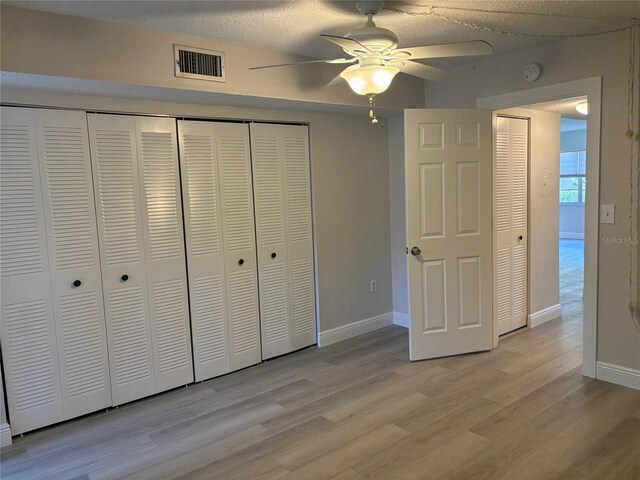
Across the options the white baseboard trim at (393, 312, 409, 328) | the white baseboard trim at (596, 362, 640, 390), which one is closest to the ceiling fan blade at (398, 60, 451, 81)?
the white baseboard trim at (596, 362, 640, 390)

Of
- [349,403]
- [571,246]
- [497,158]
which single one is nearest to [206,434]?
[349,403]

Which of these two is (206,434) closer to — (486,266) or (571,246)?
(486,266)

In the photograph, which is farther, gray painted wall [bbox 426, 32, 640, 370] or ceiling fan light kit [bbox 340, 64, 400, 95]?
gray painted wall [bbox 426, 32, 640, 370]

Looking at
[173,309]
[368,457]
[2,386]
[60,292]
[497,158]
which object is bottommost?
[368,457]

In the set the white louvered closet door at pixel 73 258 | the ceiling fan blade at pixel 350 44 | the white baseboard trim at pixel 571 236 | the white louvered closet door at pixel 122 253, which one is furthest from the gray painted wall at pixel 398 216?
the white baseboard trim at pixel 571 236

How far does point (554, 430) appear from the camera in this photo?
8.90 ft

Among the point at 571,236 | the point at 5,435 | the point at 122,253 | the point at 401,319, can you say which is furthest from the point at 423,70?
the point at 571,236

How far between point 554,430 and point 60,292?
10.3 feet

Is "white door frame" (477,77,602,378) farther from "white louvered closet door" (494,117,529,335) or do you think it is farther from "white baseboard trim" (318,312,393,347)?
"white baseboard trim" (318,312,393,347)

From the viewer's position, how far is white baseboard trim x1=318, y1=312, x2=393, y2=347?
4309 millimetres

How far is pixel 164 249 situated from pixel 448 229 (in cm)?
223

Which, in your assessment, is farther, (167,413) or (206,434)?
(167,413)

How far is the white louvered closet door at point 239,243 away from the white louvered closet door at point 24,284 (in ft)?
4.08

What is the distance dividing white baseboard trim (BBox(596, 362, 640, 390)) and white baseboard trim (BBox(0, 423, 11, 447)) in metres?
3.93
